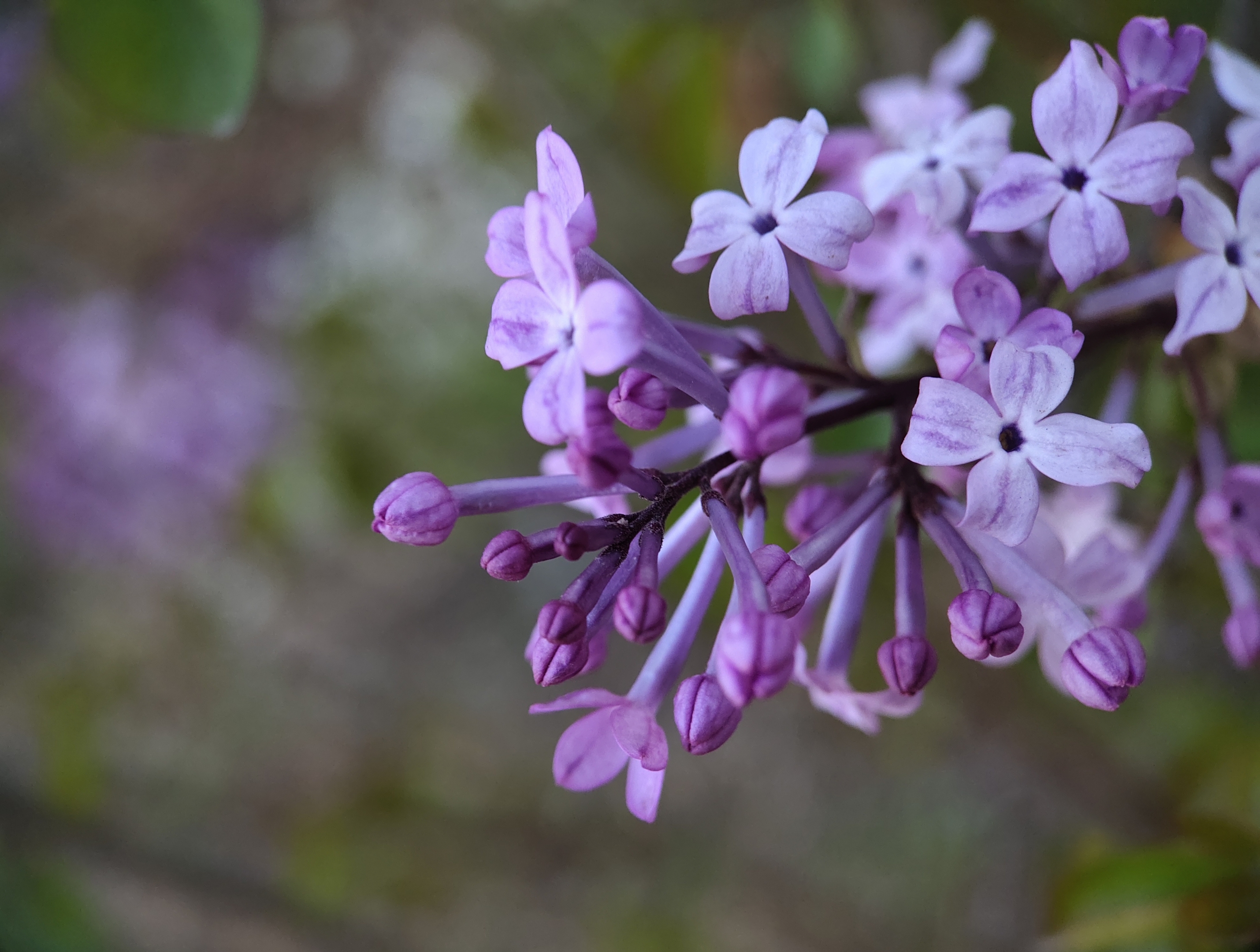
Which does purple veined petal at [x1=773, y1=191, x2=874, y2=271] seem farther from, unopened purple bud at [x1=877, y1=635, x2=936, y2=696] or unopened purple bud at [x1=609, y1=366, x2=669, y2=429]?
unopened purple bud at [x1=877, y1=635, x2=936, y2=696]

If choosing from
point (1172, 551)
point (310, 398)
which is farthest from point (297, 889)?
point (1172, 551)

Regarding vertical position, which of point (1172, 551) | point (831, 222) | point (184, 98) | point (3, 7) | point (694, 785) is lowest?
point (694, 785)

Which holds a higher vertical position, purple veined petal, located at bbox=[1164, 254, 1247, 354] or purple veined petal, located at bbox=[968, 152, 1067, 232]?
purple veined petal, located at bbox=[968, 152, 1067, 232]

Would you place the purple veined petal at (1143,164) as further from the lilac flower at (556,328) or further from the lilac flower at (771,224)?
the lilac flower at (556,328)

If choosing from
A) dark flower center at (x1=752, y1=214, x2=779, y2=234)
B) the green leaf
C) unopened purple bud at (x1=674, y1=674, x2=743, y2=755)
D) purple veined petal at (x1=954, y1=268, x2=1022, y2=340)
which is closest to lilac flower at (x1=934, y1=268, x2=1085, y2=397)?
purple veined petal at (x1=954, y1=268, x2=1022, y2=340)

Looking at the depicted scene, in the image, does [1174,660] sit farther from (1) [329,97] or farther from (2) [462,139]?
(1) [329,97]

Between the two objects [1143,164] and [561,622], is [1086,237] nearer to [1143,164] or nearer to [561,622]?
[1143,164]

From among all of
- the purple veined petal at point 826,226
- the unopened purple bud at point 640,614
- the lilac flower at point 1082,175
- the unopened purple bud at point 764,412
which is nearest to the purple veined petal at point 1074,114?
the lilac flower at point 1082,175

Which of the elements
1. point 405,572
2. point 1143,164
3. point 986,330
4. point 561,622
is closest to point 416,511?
point 561,622
